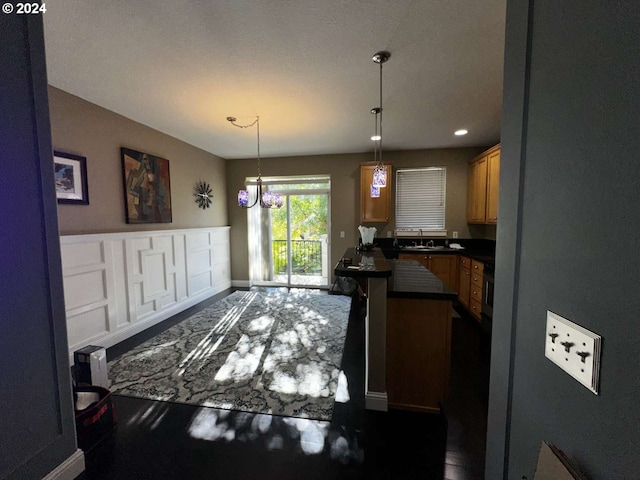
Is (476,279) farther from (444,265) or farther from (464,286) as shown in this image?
(444,265)

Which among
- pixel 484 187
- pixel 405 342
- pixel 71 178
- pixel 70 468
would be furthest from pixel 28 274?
pixel 484 187

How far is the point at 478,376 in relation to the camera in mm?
2414

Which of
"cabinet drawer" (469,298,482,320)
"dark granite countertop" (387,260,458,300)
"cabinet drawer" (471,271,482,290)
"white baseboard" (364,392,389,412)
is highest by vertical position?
"dark granite countertop" (387,260,458,300)

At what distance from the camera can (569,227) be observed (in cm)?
59

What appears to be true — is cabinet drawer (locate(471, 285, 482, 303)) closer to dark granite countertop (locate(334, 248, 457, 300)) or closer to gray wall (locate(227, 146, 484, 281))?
gray wall (locate(227, 146, 484, 281))

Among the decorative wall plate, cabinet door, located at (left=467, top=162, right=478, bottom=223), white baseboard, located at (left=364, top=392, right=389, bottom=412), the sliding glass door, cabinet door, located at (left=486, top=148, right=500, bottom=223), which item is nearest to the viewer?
white baseboard, located at (left=364, top=392, right=389, bottom=412)

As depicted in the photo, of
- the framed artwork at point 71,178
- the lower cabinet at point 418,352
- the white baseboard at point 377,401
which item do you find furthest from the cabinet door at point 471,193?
the framed artwork at point 71,178

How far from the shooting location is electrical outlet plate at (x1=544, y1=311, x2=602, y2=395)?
1.72 ft

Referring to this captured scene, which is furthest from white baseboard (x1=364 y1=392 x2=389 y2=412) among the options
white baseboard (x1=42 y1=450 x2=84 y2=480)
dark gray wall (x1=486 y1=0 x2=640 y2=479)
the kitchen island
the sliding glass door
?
the sliding glass door

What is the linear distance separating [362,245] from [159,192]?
10.1 feet

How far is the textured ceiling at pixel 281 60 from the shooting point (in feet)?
5.55

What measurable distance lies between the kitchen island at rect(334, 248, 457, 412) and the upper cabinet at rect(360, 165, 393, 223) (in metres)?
3.09

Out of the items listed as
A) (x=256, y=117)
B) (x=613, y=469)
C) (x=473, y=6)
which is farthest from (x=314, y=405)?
(x=256, y=117)

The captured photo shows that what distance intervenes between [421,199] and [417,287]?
352 cm
